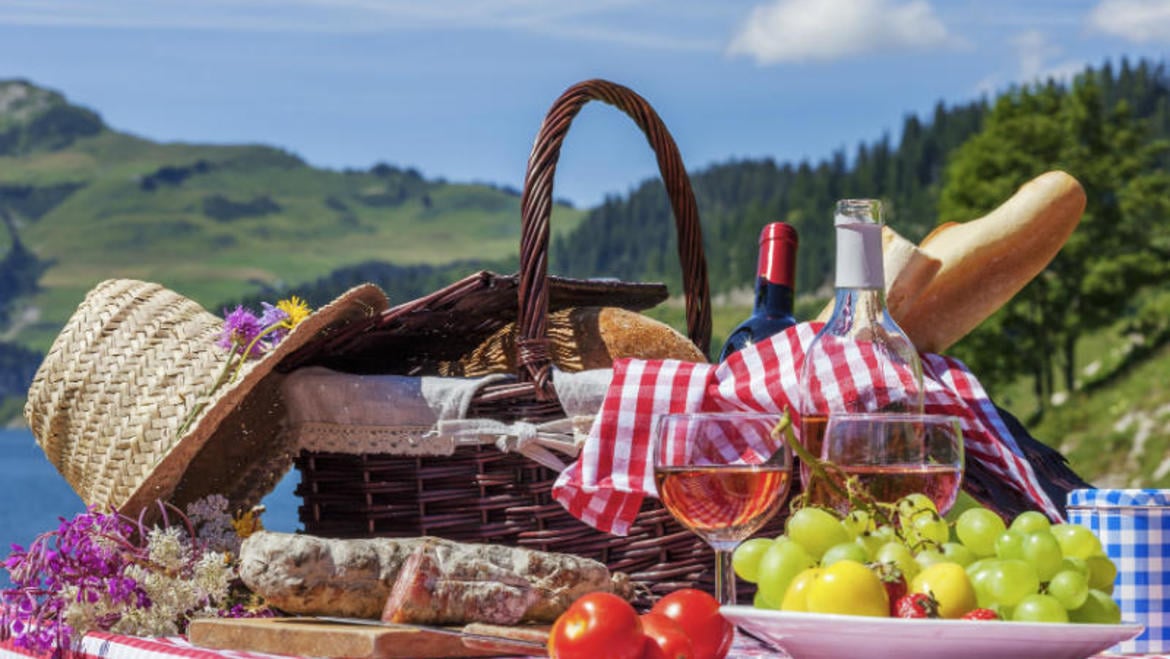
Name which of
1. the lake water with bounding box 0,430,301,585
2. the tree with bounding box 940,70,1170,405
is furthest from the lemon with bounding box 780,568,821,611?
the lake water with bounding box 0,430,301,585

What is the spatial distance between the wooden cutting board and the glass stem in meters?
0.21

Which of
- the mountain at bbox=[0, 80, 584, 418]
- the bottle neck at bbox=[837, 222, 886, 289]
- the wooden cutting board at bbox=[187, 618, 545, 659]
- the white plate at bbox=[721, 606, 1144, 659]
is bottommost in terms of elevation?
the wooden cutting board at bbox=[187, 618, 545, 659]

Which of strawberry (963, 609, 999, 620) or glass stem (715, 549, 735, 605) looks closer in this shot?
strawberry (963, 609, 999, 620)

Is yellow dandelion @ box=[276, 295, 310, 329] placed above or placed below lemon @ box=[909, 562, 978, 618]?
above

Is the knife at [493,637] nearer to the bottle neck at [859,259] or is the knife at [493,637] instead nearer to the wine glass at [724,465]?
the wine glass at [724,465]

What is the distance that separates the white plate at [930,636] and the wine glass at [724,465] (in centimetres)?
23

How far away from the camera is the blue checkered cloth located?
156 centimetres

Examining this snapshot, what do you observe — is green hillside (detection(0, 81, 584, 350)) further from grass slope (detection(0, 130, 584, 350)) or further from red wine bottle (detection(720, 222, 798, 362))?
red wine bottle (detection(720, 222, 798, 362))

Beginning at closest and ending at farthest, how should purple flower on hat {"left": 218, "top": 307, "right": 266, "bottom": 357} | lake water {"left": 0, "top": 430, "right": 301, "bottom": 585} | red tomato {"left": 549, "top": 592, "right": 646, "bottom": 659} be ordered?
red tomato {"left": 549, "top": 592, "right": 646, "bottom": 659}
purple flower on hat {"left": 218, "top": 307, "right": 266, "bottom": 357}
lake water {"left": 0, "top": 430, "right": 301, "bottom": 585}

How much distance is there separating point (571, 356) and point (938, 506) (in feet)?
3.76

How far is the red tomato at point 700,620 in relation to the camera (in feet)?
4.89

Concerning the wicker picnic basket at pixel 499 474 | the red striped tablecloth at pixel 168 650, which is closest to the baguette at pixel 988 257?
the wicker picnic basket at pixel 499 474

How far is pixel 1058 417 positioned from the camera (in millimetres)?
29578

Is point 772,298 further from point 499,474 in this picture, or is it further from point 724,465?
point 724,465
